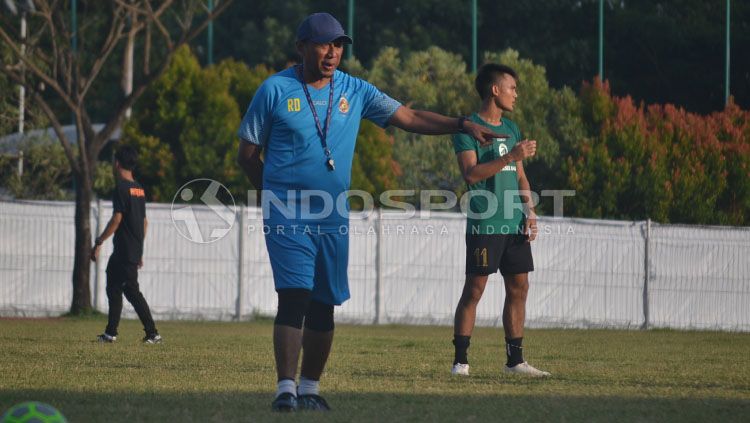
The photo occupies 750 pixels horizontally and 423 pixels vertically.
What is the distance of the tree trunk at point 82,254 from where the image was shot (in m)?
19.1

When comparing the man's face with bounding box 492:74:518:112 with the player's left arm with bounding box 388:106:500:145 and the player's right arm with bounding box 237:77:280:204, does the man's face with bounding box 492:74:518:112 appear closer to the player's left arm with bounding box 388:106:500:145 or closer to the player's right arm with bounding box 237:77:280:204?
the player's left arm with bounding box 388:106:500:145

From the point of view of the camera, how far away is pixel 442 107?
32.4 metres

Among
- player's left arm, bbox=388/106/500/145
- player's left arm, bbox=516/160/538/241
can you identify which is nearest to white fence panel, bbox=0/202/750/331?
player's left arm, bbox=516/160/538/241

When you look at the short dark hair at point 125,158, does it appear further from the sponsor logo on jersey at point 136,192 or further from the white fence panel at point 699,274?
the white fence panel at point 699,274

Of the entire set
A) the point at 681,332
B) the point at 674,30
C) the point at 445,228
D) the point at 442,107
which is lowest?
the point at 681,332

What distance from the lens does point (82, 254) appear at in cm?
1908

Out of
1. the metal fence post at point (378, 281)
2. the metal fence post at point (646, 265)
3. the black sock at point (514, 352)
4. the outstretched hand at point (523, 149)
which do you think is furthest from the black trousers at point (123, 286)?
the metal fence post at point (646, 265)

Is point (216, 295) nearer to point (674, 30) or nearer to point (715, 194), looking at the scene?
point (715, 194)

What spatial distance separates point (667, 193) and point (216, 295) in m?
11.0

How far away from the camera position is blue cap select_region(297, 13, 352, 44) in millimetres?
6547

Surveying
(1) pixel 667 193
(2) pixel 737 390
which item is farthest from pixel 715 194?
(2) pixel 737 390

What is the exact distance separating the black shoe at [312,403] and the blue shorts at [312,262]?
19.9 inches

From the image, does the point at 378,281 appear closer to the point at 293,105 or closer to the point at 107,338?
the point at 107,338

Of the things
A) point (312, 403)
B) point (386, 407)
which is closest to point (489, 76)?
point (386, 407)
